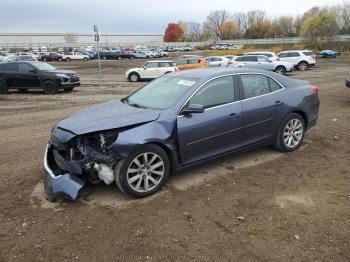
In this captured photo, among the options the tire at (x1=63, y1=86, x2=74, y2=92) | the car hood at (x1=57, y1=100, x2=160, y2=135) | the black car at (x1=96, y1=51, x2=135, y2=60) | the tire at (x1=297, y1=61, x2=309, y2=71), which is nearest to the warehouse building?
the black car at (x1=96, y1=51, x2=135, y2=60)

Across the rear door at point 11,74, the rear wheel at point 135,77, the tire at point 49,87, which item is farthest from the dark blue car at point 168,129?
the rear wheel at point 135,77

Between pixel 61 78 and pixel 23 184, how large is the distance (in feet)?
40.2

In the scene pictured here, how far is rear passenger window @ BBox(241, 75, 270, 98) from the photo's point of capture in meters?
5.99

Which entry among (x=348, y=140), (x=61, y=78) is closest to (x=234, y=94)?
(x=348, y=140)

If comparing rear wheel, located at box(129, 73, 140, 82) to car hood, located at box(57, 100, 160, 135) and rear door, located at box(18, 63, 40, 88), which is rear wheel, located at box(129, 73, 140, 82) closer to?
rear door, located at box(18, 63, 40, 88)

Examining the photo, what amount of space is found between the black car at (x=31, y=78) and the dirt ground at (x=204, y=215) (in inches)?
429

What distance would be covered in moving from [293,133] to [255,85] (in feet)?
3.90

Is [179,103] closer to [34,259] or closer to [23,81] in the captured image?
[34,259]

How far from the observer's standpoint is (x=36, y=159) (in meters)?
6.67

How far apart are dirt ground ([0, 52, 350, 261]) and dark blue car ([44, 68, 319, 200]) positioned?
306 mm

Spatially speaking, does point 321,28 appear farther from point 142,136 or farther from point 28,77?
point 142,136

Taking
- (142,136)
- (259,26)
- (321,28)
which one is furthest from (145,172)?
(259,26)

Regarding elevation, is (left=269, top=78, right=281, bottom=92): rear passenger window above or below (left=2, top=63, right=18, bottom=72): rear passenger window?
below

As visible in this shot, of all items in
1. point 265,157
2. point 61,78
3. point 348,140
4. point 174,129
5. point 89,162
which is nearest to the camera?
point 89,162
